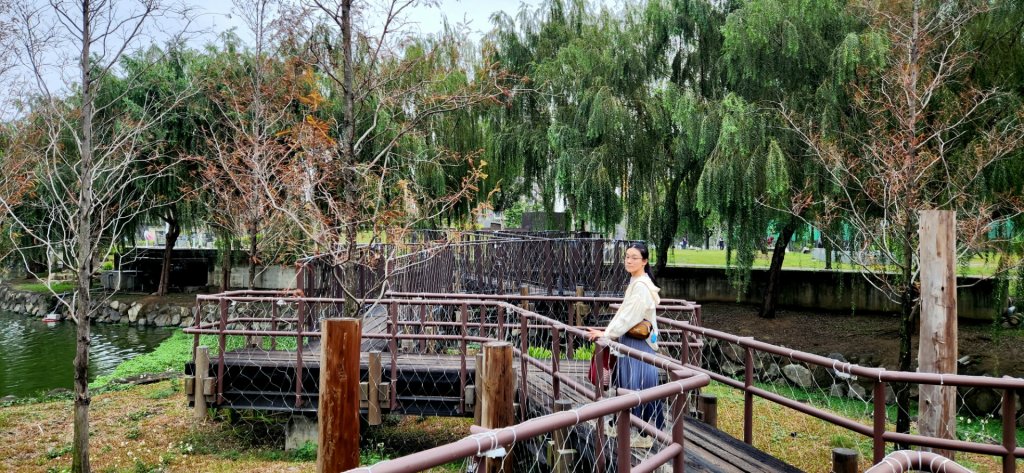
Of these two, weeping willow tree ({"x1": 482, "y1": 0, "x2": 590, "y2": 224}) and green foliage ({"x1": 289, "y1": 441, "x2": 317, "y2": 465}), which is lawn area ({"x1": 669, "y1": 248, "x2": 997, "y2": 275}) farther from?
green foliage ({"x1": 289, "y1": 441, "x2": 317, "y2": 465})

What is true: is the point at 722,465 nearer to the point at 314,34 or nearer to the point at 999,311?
the point at 314,34

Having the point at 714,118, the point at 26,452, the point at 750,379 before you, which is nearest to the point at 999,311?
the point at 714,118

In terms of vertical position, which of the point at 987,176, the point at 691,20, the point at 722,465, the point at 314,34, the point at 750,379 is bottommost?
the point at 722,465

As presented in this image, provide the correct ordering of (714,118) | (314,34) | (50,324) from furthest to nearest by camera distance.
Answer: (50,324) < (714,118) < (314,34)

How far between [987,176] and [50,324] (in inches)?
1078

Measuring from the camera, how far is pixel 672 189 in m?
16.5

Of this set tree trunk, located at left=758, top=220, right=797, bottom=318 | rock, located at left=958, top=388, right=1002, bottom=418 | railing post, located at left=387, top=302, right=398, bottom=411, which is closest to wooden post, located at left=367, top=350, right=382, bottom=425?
railing post, located at left=387, top=302, right=398, bottom=411

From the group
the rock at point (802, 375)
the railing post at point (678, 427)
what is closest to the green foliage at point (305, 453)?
the railing post at point (678, 427)

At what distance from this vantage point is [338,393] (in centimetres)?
475

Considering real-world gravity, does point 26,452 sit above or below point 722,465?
below

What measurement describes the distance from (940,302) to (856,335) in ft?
33.8

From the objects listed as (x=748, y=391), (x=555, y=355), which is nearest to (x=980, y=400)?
(x=748, y=391)

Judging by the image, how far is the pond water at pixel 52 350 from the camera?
1513cm

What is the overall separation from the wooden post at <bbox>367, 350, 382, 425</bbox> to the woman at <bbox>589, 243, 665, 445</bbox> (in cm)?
354
